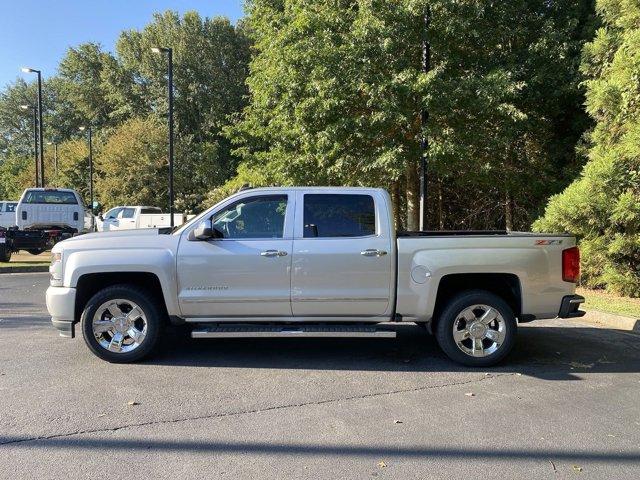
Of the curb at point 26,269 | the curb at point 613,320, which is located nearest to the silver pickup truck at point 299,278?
the curb at point 613,320

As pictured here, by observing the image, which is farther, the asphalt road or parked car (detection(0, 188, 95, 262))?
parked car (detection(0, 188, 95, 262))

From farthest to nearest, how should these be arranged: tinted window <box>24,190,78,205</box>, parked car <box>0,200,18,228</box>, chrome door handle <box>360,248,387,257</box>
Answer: parked car <box>0,200,18,228</box>, tinted window <box>24,190,78,205</box>, chrome door handle <box>360,248,387,257</box>

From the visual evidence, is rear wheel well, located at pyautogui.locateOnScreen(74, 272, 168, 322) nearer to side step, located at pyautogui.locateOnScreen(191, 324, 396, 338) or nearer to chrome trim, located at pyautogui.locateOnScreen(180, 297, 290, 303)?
chrome trim, located at pyautogui.locateOnScreen(180, 297, 290, 303)

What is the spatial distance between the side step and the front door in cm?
15

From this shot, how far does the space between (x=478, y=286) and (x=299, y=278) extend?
2.01m

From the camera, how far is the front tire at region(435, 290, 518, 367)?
5871 millimetres

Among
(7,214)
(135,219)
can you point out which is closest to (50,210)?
(135,219)

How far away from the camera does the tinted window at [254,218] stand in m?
5.95

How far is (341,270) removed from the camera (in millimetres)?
5781

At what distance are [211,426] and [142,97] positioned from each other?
43.8m

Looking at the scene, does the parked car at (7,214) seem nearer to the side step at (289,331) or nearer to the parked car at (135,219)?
the parked car at (135,219)

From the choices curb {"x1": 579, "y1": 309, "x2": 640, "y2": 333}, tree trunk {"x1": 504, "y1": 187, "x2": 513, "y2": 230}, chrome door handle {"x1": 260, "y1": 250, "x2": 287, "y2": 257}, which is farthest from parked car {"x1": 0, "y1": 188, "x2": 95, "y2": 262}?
curb {"x1": 579, "y1": 309, "x2": 640, "y2": 333}

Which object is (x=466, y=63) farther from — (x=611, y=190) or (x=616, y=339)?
(x=616, y=339)

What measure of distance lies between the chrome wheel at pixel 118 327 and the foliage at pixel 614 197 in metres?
8.23
